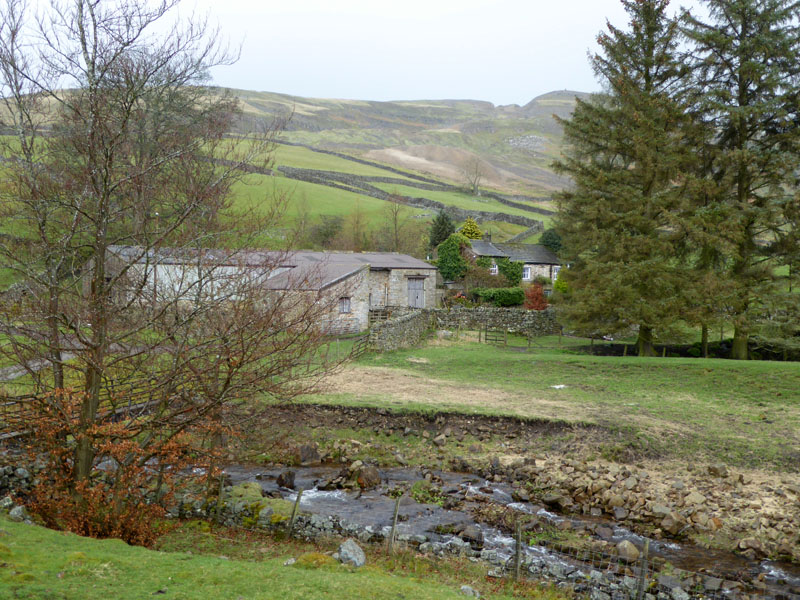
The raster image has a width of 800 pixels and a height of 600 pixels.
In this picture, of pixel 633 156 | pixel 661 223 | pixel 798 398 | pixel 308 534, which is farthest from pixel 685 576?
pixel 633 156

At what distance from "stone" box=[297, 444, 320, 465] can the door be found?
22421mm

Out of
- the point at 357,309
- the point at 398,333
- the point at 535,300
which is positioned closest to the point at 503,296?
the point at 535,300

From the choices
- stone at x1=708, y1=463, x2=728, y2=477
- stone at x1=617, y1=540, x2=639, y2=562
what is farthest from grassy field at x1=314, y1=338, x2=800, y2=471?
stone at x1=617, y1=540, x2=639, y2=562

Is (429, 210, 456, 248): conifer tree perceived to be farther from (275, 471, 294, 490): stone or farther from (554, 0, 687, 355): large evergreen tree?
(275, 471, 294, 490): stone

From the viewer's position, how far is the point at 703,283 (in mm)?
26094

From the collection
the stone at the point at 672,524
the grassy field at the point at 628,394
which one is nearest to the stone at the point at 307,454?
the grassy field at the point at 628,394

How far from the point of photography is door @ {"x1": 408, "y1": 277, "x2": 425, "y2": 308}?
38.9 metres

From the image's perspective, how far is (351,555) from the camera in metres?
9.37

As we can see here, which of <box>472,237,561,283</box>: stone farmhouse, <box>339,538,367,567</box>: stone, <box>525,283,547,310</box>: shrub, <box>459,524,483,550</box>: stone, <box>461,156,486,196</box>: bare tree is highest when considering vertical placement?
<box>461,156,486,196</box>: bare tree

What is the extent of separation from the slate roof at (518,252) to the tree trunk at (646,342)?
1960 cm

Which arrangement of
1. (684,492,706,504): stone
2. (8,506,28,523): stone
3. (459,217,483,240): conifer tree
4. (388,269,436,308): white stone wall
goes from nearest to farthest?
(8,506,28,523): stone, (684,492,706,504): stone, (388,269,436,308): white stone wall, (459,217,483,240): conifer tree

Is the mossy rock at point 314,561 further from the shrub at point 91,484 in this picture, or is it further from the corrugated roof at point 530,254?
the corrugated roof at point 530,254

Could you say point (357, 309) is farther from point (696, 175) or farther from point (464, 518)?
point (464, 518)

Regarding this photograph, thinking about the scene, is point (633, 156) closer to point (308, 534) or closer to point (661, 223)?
point (661, 223)
